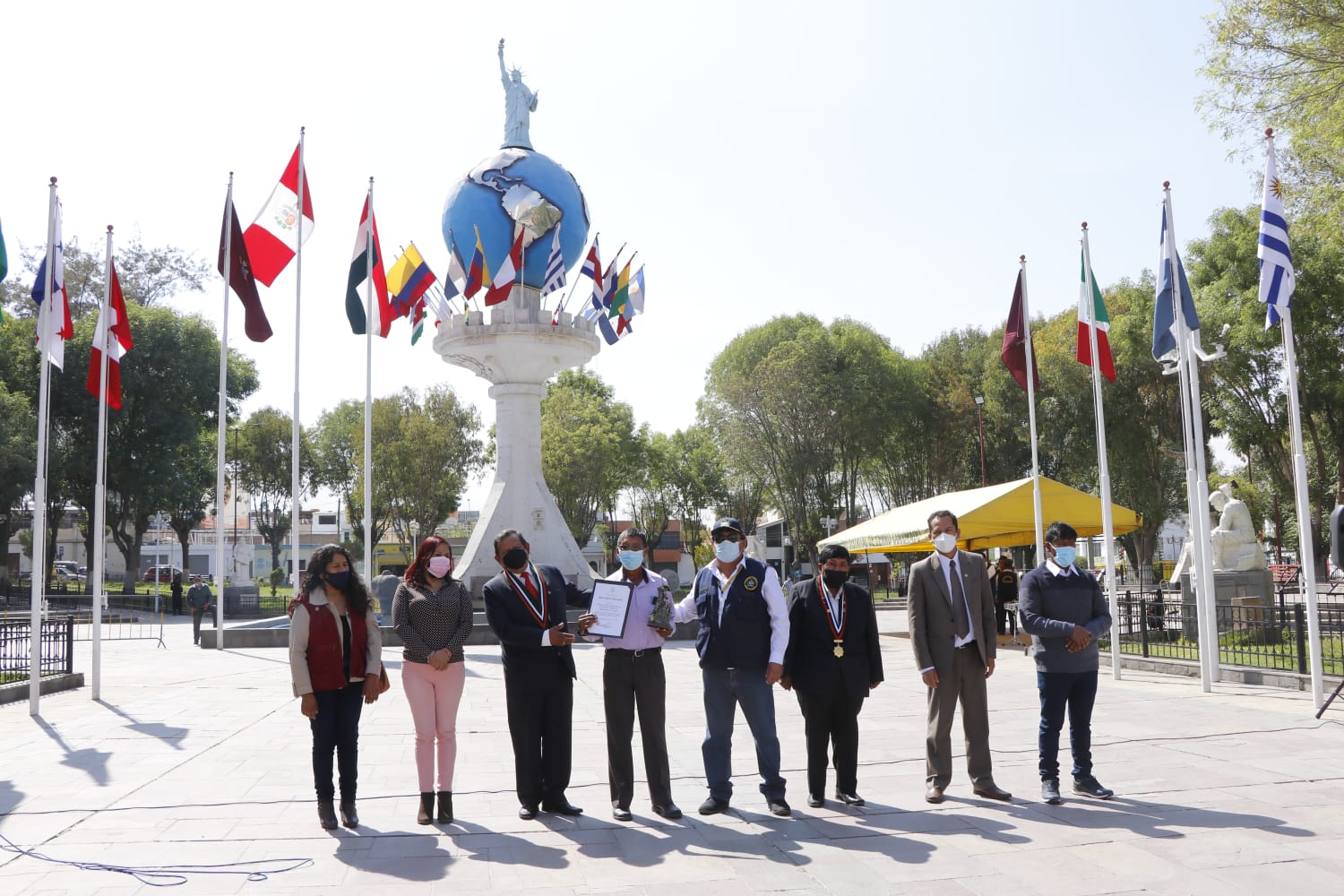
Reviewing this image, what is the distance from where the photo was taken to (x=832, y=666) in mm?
7113

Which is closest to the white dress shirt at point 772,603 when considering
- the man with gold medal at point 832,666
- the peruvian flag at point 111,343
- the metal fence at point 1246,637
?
the man with gold medal at point 832,666

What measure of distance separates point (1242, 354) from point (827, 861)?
3097 centimetres

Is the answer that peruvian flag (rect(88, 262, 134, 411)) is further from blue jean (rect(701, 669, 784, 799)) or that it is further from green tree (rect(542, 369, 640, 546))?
green tree (rect(542, 369, 640, 546))

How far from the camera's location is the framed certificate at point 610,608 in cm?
685

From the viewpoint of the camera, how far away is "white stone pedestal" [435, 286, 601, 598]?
26.8m

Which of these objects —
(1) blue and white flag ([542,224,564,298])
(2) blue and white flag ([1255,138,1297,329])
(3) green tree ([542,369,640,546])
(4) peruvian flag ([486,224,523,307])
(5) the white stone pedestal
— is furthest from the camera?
(3) green tree ([542,369,640,546])

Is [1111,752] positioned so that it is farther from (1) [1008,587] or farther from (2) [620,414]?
(2) [620,414]

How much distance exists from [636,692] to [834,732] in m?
1.38

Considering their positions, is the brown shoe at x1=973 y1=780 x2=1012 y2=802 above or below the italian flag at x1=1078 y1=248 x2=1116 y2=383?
below

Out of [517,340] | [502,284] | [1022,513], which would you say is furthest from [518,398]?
[1022,513]

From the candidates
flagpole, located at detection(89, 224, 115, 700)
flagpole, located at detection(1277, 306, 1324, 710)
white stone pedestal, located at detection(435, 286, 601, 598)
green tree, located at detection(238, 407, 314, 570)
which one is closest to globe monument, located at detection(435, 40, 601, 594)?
white stone pedestal, located at detection(435, 286, 601, 598)

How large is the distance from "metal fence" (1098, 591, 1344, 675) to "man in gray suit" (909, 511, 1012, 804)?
7419mm

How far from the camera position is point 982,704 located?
24.2ft

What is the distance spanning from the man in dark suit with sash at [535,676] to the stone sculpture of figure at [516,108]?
24.3m
